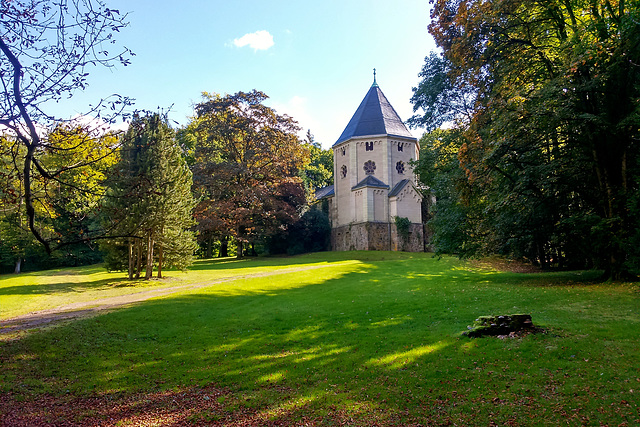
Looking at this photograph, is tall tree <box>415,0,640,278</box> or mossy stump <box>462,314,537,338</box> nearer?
mossy stump <box>462,314,537,338</box>

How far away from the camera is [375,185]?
147 ft

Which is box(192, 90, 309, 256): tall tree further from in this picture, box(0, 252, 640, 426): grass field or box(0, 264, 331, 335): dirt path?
box(0, 252, 640, 426): grass field

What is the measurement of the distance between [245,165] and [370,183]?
1391cm

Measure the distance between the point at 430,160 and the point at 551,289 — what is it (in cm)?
1491

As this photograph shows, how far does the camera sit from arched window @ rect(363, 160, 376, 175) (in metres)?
46.4

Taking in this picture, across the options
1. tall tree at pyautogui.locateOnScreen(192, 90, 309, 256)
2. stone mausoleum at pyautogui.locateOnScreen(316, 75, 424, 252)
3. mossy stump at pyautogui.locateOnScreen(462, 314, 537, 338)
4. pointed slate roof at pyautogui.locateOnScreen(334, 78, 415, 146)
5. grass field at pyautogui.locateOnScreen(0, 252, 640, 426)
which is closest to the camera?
grass field at pyautogui.locateOnScreen(0, 252, 640, 426)

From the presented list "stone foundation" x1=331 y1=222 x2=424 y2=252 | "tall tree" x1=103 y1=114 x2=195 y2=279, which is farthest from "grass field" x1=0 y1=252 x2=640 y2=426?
"stone foundation" x1=331 y1=222 x2=424 y2=252

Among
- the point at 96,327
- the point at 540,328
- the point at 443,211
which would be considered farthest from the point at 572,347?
the point at 443,211

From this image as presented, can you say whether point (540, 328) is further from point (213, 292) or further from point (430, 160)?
point (430, 160)

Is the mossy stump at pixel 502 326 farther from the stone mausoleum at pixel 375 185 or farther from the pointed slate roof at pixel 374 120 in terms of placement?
the pointed slate roof at pixel 374 120

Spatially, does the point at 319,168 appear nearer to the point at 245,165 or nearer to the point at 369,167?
the point at 369,167

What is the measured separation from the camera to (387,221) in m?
44.9

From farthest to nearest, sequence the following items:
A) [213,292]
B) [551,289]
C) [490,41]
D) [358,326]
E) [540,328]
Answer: [213,292]
[490,41]
[551,289]
[358,326]
[540,328]

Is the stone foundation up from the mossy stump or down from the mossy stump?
up
